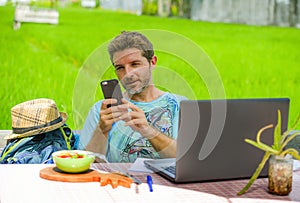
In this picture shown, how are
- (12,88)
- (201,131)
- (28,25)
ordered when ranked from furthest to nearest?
(28,25) → (12,88) → (201,131)

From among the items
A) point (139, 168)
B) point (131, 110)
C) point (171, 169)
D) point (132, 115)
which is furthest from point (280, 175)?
point (131, 110)

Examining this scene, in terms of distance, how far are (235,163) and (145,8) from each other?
368 cm

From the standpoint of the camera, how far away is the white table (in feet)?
5.90

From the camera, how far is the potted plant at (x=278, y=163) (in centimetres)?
189

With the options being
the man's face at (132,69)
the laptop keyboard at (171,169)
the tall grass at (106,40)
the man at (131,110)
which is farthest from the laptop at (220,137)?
the tall grass at (106,40)

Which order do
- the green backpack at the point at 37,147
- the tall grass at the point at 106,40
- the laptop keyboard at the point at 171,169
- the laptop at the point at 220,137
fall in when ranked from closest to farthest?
the laptop at the point at 220,137, the laptop keyboard at the point at 171,169, the green backpack at the point at 37,147, the tall grass at the point at 106,40

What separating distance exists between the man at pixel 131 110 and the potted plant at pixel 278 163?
22.9 inches

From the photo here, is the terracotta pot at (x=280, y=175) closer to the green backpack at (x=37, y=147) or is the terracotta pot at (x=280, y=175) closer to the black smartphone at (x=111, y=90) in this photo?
the black smartphone at (x=111, y=90)

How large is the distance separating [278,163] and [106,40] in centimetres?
372

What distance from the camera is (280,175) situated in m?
1.92

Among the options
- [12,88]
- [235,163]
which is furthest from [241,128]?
[12,88]

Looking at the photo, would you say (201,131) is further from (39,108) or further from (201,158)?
(39,108)

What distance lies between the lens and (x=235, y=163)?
2047 mm

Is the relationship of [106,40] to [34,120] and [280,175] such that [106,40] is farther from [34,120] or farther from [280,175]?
[280,175]
